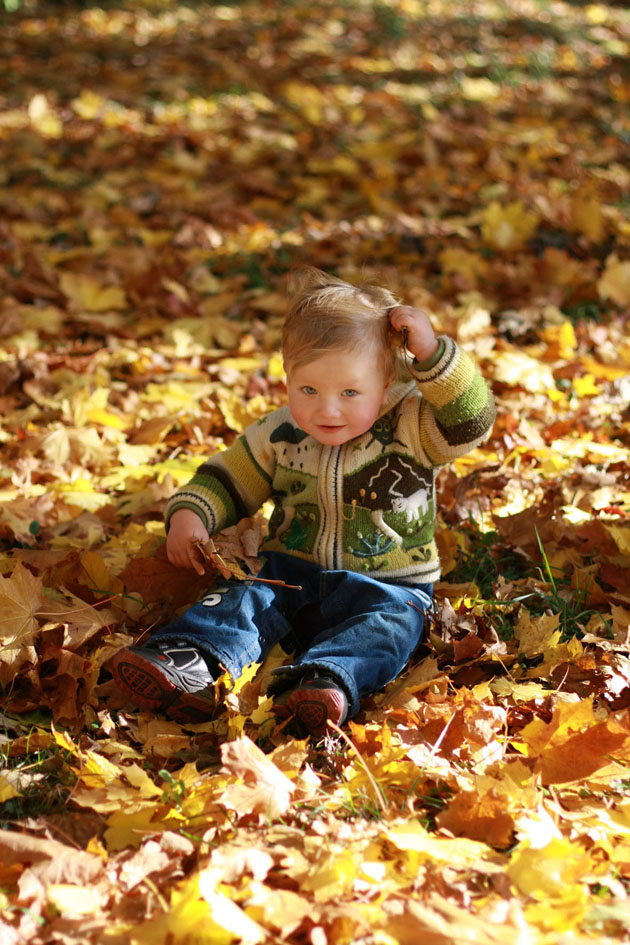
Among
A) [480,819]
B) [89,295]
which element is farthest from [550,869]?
[89,295]

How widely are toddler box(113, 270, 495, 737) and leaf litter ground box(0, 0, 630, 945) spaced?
0.10m

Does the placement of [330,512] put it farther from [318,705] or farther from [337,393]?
[318,705]

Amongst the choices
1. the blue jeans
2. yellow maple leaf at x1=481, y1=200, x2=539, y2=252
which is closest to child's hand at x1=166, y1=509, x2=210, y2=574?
the blue jeans

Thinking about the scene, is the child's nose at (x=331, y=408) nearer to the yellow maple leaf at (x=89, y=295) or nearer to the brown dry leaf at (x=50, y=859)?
the brown dry leaf at (x=50, y=859)

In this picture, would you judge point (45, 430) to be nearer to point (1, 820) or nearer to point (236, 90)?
point (1, 820)

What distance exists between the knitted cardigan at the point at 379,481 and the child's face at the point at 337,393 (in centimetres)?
10

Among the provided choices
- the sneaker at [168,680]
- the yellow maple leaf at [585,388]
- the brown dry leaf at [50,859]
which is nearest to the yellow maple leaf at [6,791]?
the brown dry leaf at [50,859]

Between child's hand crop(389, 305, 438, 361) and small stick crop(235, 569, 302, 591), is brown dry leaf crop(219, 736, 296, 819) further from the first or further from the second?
child's hand crop(389, 305, 438, 361)

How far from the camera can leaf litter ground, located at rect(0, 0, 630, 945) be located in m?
1.70

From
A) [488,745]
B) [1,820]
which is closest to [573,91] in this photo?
[488,745]

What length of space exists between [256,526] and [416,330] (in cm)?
70

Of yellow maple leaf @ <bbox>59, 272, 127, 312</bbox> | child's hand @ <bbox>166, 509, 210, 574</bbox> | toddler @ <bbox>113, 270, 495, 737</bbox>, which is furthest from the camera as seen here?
yellow maple leaf @ <bbox>59, 272, 127, 312</bbox>

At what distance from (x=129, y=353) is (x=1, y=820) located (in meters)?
2.64

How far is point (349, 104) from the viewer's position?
26.0 ft
